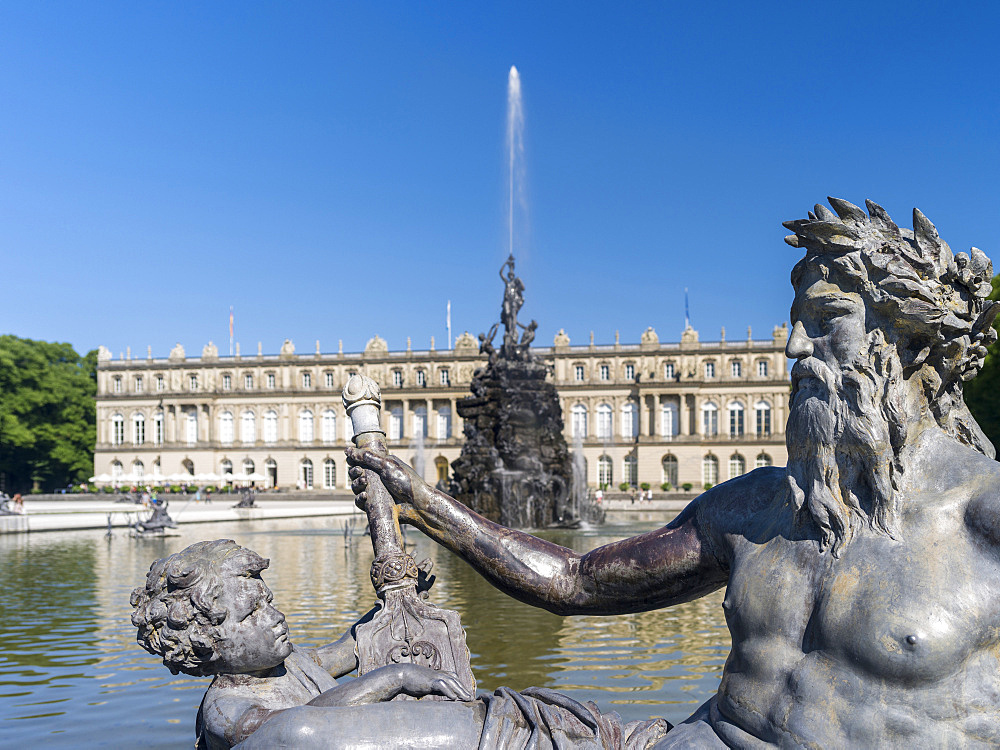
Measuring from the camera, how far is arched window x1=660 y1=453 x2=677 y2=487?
6694cm

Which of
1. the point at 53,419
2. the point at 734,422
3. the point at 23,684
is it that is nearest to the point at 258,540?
the point at 23,684

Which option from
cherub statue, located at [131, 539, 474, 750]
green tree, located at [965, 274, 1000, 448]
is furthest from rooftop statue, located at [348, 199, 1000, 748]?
green tree, located at [965, 274, 1000, 448]

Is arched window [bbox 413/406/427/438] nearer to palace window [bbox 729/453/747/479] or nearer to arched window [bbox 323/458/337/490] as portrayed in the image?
arched window [bbox 323/458/337/490]

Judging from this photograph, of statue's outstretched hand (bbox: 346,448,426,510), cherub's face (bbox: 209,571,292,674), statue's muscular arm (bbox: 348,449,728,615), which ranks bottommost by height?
cherub's face (bbox: 209,571,292,674)

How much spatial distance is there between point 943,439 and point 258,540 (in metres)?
21.9

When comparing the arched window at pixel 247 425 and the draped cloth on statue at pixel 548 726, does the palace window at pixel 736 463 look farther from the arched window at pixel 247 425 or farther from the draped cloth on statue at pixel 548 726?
the draped cloth on statue at pixel 548 726

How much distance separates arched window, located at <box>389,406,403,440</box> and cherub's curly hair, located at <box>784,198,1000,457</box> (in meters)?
70.8

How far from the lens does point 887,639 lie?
4.53 feet

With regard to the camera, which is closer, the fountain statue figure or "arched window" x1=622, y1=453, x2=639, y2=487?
the fountain statue figure

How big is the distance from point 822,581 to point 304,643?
7.26 m

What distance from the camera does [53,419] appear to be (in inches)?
2419

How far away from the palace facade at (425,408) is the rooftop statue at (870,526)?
63483 mm

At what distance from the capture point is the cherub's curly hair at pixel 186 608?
178cm

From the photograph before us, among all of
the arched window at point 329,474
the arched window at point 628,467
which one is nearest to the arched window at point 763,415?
the arched window at point 628,467
